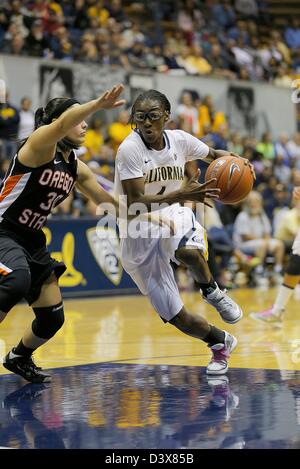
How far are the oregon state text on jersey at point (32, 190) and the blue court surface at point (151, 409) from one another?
1.20m

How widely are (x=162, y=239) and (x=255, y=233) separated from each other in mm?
10388

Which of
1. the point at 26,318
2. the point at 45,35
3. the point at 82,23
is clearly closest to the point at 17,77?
the point at 45,35

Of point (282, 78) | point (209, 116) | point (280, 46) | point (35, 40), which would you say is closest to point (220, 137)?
point (209, 116)

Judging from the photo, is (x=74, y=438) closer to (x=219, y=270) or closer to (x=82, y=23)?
(x=219, y=270)

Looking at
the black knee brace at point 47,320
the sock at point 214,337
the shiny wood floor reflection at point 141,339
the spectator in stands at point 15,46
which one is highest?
the spectator in stands at point 15,46

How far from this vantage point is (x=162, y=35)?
876 inches

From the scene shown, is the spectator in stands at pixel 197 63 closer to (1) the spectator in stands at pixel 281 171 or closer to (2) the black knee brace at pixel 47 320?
(1) the spectator in stands at pixel 281 171

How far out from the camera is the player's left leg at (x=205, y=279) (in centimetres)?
683

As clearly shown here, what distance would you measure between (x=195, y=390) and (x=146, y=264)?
1.12 m

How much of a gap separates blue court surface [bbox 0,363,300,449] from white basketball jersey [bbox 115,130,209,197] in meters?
1.41

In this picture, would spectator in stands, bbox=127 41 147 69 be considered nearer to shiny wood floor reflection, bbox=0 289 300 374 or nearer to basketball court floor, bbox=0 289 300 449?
shiny wood floor reflection, bbox=0 289 300 374

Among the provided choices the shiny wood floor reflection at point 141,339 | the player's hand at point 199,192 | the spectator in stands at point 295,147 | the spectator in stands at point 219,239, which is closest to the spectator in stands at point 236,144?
the spectator in stands at point 295,147

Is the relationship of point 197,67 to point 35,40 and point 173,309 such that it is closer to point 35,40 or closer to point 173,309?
point 35,40
